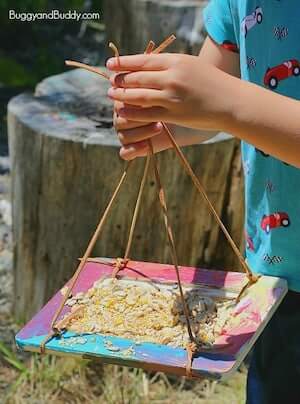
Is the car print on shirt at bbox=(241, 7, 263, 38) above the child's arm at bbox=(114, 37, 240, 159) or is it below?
above

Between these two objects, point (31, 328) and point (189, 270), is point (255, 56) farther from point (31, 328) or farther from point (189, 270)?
point (31, 328)

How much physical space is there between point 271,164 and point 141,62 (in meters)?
0.31

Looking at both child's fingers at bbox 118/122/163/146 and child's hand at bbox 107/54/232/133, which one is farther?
child's fingers at bbox 118/122/163/146

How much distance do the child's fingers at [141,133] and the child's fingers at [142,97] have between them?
0.31ft

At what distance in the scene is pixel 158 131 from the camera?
3.76ft

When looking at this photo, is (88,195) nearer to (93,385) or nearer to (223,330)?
(93,385)

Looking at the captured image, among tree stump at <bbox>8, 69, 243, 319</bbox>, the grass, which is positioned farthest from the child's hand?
the grass

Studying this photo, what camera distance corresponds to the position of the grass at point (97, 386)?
2.10 meters

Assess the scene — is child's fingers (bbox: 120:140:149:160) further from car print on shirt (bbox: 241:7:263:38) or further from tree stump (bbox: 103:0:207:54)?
tree stump (bbox: 103:0:207:54)

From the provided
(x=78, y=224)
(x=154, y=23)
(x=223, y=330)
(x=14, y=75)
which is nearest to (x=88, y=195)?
(x=78, y=224)

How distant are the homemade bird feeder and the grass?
2.84 feet

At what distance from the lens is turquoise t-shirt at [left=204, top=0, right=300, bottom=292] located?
1.22m

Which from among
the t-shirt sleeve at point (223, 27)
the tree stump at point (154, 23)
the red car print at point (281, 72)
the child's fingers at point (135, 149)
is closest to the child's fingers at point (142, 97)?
the child's fingers at point (135, 149)

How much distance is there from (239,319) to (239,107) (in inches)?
11.2
